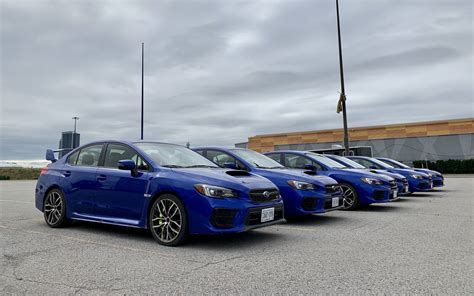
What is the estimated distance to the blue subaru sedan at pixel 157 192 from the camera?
5.03m

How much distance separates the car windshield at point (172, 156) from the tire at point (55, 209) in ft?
5.82

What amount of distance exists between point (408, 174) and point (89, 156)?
35.5ft

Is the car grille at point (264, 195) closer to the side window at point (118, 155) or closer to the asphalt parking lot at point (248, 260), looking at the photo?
the asphalt parking lot at point (248, 260)

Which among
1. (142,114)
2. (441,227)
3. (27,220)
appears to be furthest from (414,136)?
(27,220)

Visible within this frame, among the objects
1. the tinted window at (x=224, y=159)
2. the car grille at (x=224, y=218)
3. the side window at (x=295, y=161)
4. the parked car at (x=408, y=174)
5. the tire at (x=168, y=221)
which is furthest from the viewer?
the parked car at (x=408, y=174)

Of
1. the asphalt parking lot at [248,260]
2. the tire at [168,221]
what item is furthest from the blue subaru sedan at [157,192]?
the asphalt parking lot at [248,260]

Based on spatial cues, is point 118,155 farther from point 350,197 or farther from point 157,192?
point 350,197

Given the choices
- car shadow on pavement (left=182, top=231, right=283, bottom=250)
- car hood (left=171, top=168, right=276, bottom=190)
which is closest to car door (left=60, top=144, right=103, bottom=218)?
car hood (left=171, top=168, right=276, bottom=190)

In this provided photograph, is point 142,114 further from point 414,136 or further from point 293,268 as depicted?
point 414,136

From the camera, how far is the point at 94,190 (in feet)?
20.3

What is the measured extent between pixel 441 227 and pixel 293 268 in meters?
4.01

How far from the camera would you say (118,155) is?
6.25 meters

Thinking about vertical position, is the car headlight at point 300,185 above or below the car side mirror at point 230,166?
below

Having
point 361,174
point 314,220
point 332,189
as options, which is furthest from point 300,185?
point 361,174
